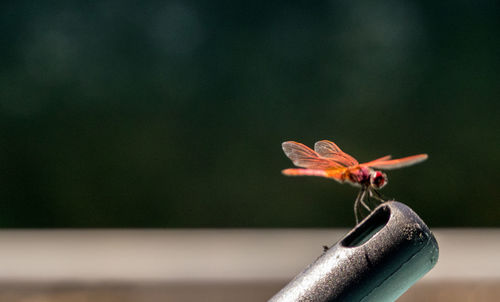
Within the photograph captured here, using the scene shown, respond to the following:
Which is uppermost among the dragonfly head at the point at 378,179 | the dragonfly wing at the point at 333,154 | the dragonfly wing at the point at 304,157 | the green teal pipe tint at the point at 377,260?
the dragonfly wing at the point at 304,157

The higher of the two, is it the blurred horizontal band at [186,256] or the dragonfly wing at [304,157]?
the blurred horizontal band at [186,256]

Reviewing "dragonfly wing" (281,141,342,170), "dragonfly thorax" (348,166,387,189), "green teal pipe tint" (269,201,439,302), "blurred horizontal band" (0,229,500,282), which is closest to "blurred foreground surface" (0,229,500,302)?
"blurred horizontal band" (0,229,500,282)

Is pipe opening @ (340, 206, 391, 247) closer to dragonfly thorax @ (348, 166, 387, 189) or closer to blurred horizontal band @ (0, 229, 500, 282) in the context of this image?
dragonfly thorax @ (348, 166, 387, 189)

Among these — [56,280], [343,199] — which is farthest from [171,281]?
[343,199]

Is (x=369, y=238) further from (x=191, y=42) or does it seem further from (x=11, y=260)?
(x=191, y=42)

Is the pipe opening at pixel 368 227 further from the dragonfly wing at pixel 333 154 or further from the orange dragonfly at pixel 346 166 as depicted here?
the dragonfly wing at pixel 333 154

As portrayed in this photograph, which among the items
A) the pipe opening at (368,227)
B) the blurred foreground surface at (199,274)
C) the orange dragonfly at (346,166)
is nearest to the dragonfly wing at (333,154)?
the orange dragonfly at (346,166)
